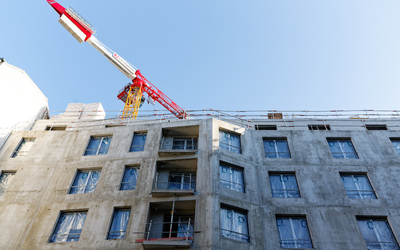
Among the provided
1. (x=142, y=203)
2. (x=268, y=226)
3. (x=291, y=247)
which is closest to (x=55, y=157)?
(x=142, y=203)

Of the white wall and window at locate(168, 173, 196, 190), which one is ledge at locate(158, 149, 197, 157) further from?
the white wall

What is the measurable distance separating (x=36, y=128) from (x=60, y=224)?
1332cm

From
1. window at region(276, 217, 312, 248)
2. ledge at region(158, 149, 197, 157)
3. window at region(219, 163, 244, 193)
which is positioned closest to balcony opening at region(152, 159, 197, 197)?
ledge at region(158, 149, 197, 157)

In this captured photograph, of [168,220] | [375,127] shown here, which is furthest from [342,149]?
[168,220]

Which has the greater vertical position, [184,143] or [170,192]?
[184,143]

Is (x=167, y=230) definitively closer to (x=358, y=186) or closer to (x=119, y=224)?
(x=119, y=224)

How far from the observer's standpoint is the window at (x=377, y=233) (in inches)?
699

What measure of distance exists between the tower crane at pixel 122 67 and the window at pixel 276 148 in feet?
48.9

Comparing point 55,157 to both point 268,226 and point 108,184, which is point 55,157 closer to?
point 108,184

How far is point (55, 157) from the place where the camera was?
24.3 m

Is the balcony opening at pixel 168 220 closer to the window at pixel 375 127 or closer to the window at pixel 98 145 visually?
the window at pixel 98 145

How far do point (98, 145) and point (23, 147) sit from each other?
6986mm

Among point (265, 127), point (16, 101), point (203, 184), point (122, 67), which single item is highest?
point (122, 67)

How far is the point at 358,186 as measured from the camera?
21.0 metres
